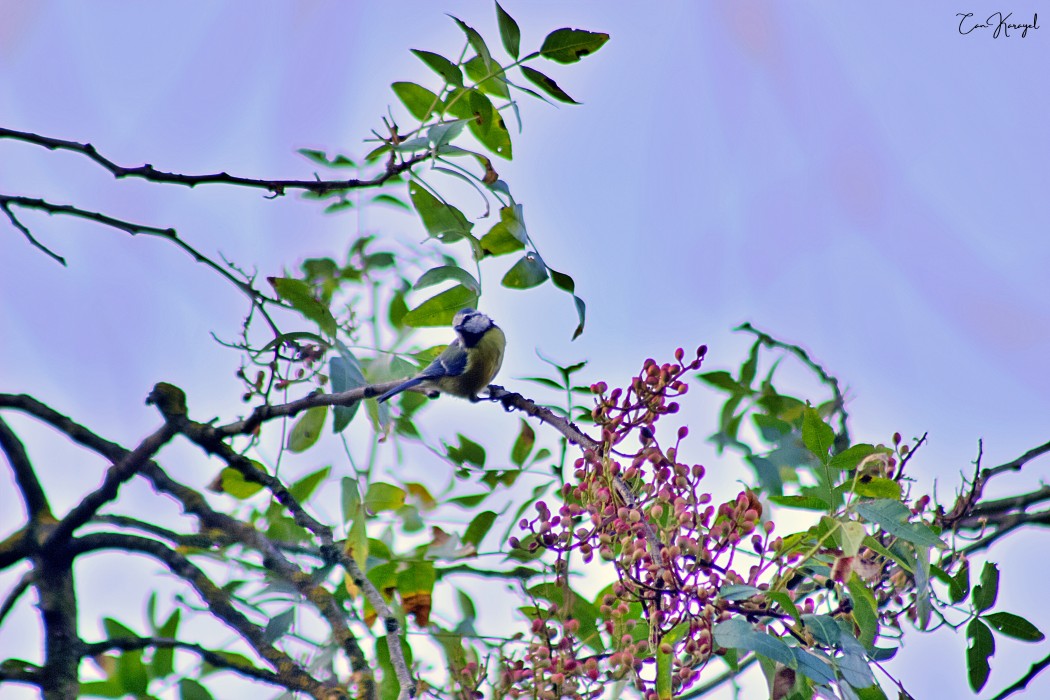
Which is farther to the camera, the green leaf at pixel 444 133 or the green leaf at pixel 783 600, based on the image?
the green leaf at pixel 444 133

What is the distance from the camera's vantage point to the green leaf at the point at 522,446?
7.57 feet

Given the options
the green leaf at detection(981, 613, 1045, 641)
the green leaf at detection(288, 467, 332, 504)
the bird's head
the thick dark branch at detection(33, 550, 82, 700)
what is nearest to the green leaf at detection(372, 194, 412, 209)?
the bird's head

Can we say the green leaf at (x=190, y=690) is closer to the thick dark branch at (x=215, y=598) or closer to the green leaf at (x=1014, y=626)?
the thick dark branch at (x=215, y=598)

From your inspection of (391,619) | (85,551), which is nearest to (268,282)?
(85,551)

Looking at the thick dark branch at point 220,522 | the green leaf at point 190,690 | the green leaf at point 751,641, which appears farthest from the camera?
the green leaf at point 190,690

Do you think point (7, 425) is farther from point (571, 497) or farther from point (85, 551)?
point (571, 497)

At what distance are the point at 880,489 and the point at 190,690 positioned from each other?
4.41 feet

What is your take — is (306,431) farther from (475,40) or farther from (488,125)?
(475,40)

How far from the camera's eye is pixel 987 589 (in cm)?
174

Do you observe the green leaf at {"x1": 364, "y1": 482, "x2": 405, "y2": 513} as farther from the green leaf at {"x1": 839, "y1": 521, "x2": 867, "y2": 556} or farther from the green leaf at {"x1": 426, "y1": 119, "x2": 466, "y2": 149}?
the green leaf at {"x1": 839, "y1": 521, "x2": 867, "y2": 556}

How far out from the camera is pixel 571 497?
79.0 inches

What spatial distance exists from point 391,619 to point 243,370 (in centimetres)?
87

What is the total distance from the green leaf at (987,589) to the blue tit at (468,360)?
129 cm

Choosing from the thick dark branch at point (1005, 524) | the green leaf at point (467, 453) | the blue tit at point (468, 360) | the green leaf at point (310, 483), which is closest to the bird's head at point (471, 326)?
the blue tit at point (468, 360)
